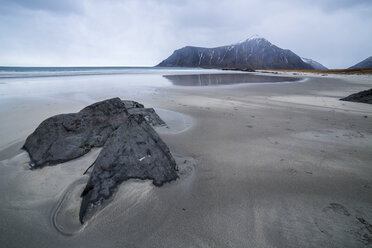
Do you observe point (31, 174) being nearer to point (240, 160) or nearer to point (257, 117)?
point (240, 160)

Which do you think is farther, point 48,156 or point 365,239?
point 48,156

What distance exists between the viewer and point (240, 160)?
305 cm

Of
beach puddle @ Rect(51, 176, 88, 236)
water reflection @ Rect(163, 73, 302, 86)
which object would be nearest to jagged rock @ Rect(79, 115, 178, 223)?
beach puddle @ Rect(51, 176, 88, 236)

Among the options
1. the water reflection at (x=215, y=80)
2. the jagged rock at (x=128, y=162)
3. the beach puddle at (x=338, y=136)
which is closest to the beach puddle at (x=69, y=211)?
the jagged rock at (x=128, y=162)

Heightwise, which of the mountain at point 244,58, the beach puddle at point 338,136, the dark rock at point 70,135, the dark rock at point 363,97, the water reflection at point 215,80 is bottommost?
the beach puddle at point 338,136

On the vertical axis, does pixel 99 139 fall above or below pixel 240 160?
A: above

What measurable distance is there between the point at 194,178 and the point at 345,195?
194cm

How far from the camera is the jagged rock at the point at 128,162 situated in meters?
2.09

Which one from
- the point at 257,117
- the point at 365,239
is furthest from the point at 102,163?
the point at 257,117

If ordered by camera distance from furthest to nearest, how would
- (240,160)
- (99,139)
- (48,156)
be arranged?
1. (99,139)
2. (240,160)
3. (48,156)

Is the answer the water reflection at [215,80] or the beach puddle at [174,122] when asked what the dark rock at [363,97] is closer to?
the beach puddle at [174,122]

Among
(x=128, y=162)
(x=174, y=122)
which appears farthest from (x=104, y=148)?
(x=174, y=122)

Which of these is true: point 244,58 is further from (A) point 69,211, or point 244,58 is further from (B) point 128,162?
(A) point 69,211

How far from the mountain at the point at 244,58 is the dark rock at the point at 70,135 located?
177m
